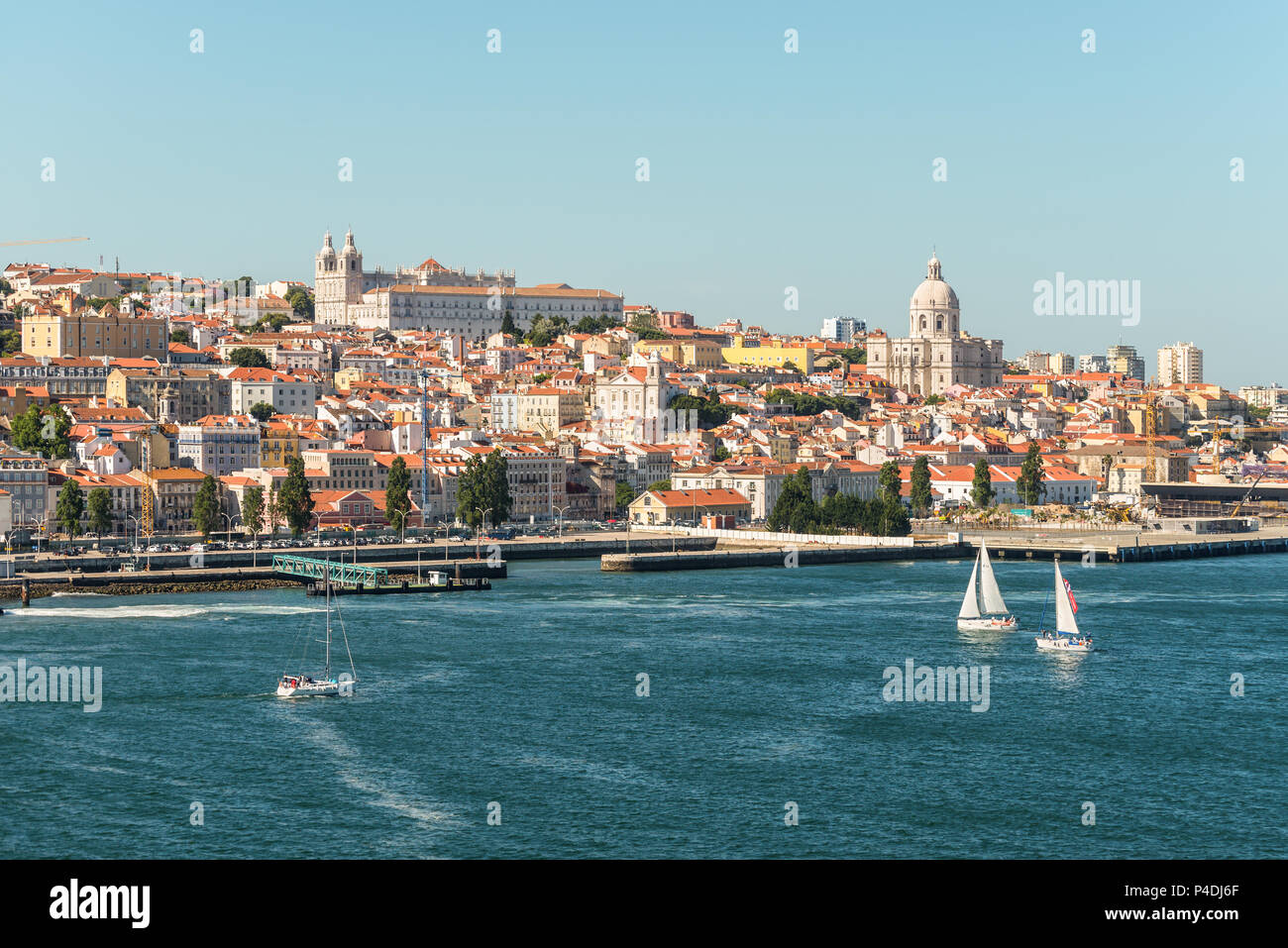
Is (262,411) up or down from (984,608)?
up

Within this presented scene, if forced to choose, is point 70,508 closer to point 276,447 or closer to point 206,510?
point 206,510

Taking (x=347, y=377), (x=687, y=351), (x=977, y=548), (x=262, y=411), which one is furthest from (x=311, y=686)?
(x=687, y=351)

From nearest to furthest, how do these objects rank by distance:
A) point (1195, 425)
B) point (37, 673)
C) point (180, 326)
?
point (37, 673) < point (180, 326) < point (1195, 425)

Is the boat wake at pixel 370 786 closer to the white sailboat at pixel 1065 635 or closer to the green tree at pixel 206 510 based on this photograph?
the white sailboat at pixel 1065 635

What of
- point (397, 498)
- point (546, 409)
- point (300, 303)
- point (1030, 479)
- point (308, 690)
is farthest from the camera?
point (300, 303)

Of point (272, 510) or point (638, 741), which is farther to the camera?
point (272, 510)
